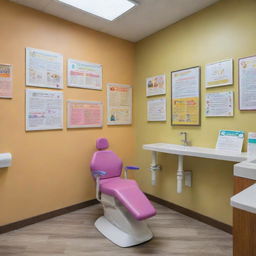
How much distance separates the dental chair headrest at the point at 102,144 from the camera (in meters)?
2.55

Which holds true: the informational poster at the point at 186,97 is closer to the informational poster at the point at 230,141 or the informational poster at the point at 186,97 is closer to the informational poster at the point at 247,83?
the informational poster at the point at 230,141

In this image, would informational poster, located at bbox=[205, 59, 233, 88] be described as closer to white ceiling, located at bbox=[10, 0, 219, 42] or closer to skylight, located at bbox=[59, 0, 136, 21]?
white ceiling, located at bbox=[10, 0, 219, 42]

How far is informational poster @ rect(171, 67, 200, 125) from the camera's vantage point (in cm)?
228

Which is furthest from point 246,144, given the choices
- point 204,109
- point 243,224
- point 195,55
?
point 195,55

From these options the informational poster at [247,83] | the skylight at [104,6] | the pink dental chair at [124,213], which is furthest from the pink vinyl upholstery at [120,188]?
the skylight at [104,6]

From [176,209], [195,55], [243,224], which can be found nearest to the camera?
[243,224]

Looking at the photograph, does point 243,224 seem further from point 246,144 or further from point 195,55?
point 195,55

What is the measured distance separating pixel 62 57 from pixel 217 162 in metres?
2.15

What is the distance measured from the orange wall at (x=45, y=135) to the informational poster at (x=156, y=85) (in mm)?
451

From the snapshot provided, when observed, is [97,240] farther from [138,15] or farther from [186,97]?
[138,15]

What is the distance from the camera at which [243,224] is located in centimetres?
141

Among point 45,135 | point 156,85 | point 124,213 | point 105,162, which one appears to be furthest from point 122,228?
point 156,85

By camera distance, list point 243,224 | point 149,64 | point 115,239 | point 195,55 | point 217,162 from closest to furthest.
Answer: point 243,224, point 115,239, point 217,162, point 195,55, point 149,64

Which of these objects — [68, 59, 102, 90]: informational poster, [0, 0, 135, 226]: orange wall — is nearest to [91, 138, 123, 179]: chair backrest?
[0, 0, 135, 226]: orange wall
